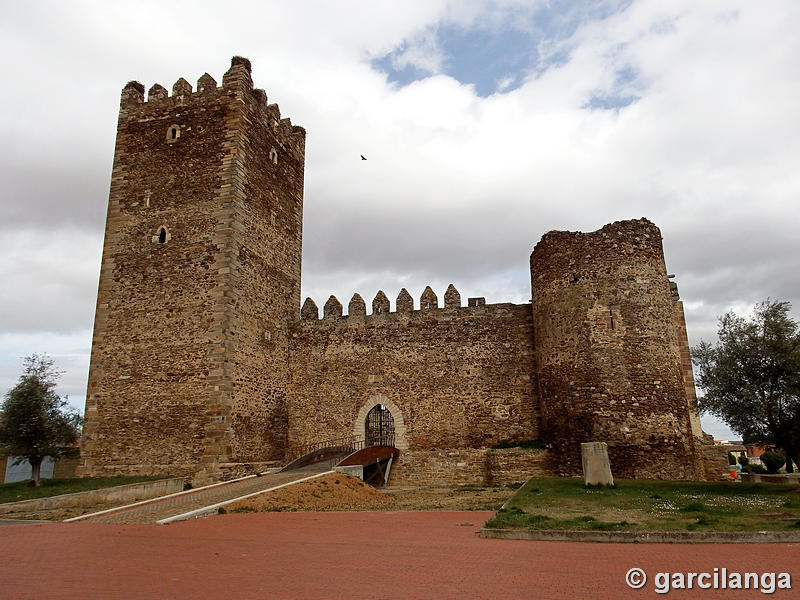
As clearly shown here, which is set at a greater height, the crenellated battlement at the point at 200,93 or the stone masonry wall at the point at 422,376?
the crenellated battlement at the point at 200,93

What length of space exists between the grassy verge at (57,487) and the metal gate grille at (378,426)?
21.9 ft

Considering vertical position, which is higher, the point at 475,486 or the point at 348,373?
the point at 348,373

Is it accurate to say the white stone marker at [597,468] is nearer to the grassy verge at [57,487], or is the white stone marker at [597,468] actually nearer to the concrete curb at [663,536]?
the concrete curb at [663,536]

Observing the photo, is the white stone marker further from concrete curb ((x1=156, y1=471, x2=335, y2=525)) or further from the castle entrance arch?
the castle entrance arch

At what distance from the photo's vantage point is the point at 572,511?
9.32 metres

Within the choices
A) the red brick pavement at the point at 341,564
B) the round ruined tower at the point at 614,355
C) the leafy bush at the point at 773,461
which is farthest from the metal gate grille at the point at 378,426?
the leafy bush at the point at 773,461

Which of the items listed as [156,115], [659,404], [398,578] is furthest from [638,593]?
[156,115]

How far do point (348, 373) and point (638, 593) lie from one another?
15.2 m

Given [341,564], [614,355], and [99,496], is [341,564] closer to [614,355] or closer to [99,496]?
[99,496]

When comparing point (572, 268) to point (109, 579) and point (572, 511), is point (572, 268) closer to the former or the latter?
point (572, 511)

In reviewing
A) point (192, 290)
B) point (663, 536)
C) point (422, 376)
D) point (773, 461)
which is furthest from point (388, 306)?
point (773, 461)

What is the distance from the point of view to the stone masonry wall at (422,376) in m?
18.2

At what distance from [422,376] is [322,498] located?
7.13 metres

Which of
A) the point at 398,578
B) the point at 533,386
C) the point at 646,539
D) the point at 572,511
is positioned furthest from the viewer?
the point at 533,386
